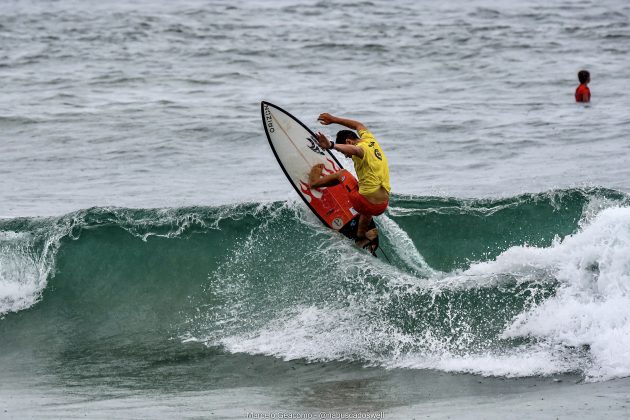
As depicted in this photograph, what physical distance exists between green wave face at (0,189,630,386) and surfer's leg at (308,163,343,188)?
59 cm

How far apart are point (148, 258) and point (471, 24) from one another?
17.0 m

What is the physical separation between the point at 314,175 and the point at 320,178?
0.08m

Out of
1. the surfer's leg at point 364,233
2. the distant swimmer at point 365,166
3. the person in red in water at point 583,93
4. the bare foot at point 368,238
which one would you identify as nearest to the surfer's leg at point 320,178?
the distant swimmer at point 365,166

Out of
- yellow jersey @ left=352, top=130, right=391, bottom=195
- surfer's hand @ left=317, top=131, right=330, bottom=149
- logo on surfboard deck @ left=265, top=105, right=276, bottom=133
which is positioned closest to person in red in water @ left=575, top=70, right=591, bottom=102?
logo on surfboard deck @ left=265, top=105, right=276, bottom=133

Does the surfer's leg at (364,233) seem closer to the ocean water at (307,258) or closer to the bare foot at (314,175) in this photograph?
the ocean water at (307,258)

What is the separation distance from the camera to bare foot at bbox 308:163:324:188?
1001cm

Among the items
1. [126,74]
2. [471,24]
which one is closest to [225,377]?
[126,74]

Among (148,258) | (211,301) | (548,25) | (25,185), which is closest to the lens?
(211,301)

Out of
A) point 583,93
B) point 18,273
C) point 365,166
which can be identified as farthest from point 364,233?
point 583,93

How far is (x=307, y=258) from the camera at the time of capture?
10273mm

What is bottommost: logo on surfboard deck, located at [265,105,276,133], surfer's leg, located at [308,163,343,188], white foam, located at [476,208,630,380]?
white foam, located at [476,208,630,380]

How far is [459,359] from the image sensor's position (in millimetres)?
8195

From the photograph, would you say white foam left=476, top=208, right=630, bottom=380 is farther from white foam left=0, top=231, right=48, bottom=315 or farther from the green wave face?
white foam left=0, top=231, right=48, bottom=315

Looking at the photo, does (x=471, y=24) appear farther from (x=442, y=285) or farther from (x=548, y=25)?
(x=442, y=285)
